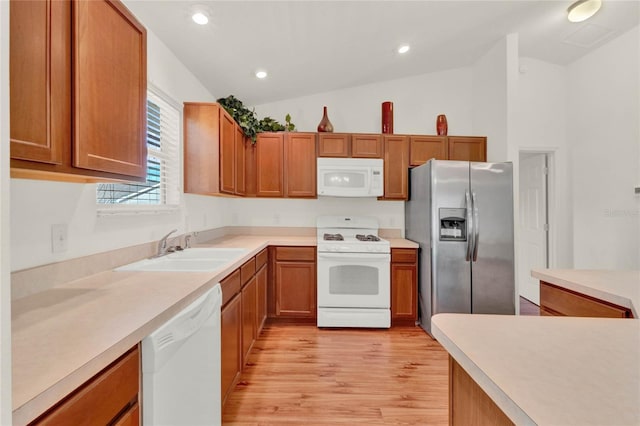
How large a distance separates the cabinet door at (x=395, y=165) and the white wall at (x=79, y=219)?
2.21 m

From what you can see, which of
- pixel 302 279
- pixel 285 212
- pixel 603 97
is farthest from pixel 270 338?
pixel 603 97

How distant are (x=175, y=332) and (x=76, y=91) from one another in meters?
0.89

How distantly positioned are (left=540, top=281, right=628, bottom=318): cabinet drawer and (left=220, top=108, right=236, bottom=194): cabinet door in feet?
8.02

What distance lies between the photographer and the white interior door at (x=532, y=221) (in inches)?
142

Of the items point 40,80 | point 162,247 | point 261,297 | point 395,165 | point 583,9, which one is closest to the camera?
point 40,80

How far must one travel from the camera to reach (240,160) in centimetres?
301

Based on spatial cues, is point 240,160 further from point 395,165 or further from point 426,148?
point 426,148

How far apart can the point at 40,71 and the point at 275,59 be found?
204 centimetres

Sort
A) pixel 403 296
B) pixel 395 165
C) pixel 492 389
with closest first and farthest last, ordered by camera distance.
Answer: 1. pixel 492 389
2. pixel 403 296
3. pixel 395 165

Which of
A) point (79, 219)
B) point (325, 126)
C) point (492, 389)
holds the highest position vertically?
point (325, 126)

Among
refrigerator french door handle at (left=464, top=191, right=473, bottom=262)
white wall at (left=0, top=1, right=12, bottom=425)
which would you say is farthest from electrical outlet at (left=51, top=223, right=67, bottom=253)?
refrigerator french door handle at (left=464, top=191, right=473, bottom=262)

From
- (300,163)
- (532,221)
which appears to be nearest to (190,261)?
(300,163)

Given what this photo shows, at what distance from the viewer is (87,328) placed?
32.6 inches

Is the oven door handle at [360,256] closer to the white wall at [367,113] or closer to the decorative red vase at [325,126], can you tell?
the white wall at [367,113]
